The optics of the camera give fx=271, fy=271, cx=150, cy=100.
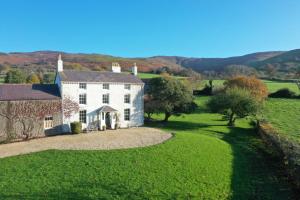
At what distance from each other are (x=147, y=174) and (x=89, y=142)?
997 cm

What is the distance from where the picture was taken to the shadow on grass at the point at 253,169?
1775cm

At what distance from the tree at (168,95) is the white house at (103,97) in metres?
2.30

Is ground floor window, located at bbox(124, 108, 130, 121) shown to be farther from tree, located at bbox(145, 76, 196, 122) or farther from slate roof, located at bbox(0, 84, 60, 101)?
slate roof, located at bbox(0, 84, 60, 101)

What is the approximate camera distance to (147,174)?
18.6 meters

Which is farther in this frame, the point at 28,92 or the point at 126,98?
the point at 126,98

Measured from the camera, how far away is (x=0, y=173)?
18.1 meters

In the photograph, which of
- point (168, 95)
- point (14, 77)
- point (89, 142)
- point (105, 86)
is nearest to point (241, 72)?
point (168, 95)

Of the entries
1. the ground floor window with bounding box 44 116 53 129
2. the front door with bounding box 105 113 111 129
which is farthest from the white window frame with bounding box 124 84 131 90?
the ground floor window with bounding box 44 116 53 129

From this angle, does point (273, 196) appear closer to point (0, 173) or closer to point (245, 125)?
point (0, 173)

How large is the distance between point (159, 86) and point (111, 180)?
2400 centimetres

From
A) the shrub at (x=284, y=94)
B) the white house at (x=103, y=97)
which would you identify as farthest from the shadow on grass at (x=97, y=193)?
the shrub at (x=284, y=94)

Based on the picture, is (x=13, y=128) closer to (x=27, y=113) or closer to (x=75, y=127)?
(x=27, y=113)

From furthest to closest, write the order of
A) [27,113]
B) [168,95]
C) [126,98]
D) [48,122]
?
[168,95] < [126,98] < [48,122] < [27,113]

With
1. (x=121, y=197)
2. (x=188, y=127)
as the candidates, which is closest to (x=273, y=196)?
(x=121, y=197)
